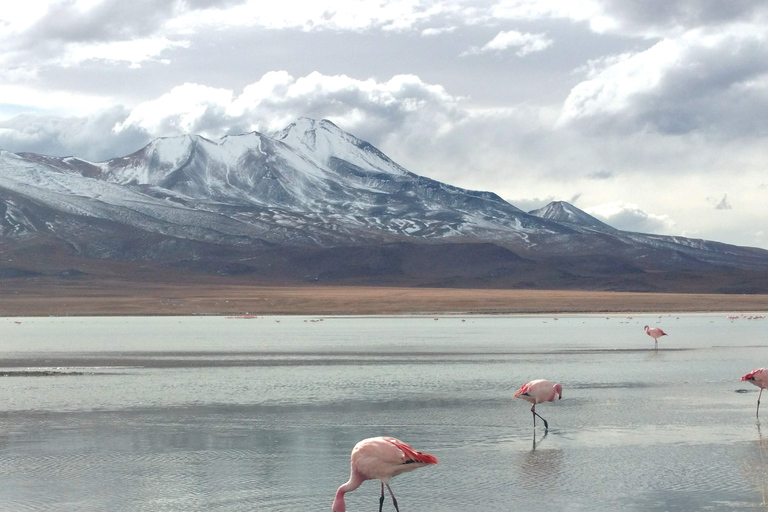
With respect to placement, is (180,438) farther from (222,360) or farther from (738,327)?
(738,327)

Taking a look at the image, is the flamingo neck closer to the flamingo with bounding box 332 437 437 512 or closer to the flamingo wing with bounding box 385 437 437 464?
the flamingo with bounding box 332 437 437 512

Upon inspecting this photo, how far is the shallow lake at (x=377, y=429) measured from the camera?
14.5 m

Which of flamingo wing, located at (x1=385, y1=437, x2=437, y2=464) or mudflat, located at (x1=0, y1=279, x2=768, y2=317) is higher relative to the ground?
mudflat, located at (x1=0, y1=279, x2=768, y2=317)

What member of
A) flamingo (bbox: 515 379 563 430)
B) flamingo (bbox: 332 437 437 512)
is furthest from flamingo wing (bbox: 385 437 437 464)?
flamingo (bbox: 515 379 563 430)

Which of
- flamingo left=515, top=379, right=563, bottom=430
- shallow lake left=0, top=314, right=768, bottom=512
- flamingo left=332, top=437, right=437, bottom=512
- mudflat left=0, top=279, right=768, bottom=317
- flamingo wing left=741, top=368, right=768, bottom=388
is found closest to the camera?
flamingo left=332, top=437, right=437, bottom=512

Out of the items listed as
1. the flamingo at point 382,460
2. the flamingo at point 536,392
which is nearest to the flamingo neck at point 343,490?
the flamingo at point 382,460

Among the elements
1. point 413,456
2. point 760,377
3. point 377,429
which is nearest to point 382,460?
point 413,456

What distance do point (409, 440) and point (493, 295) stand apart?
85146mm

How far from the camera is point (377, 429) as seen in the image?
1975 cm

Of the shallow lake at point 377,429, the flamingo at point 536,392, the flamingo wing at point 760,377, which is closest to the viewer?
the shallow lake at point 377,429

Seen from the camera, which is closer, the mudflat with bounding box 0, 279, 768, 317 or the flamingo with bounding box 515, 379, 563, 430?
the flamingo with bounding box 515, 379, 563, 430

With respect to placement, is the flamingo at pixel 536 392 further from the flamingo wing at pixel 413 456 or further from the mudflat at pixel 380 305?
the mudflat at pixel 380 305

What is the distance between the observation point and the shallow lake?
14.5 meters

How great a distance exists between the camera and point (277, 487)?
48.7ft
